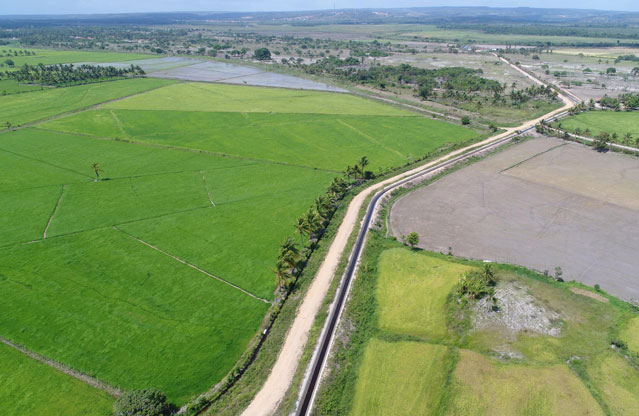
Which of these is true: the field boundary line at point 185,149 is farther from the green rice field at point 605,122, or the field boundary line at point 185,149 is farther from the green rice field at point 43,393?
the green rice field at point 605,122

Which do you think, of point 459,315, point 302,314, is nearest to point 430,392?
point 459,315

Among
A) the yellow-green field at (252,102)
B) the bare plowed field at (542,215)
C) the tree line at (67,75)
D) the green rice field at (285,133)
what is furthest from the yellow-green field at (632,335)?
the tree line at (67,75)

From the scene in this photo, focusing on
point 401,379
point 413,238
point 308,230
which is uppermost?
point 413,238

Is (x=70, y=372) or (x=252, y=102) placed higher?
(x=252, y=102)

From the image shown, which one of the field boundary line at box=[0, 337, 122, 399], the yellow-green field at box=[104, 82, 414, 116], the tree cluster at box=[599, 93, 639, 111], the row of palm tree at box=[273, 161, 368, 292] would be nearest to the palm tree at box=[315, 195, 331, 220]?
the row of palm tree at box=[273, 161, 368, 292]

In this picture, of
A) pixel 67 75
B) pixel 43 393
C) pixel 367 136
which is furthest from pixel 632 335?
pixel 67 75

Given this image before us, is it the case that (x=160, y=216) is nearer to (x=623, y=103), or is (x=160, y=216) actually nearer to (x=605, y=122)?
(x=605, y=122)
